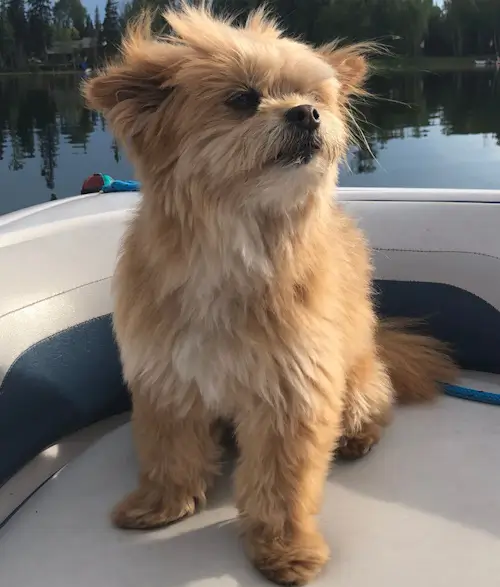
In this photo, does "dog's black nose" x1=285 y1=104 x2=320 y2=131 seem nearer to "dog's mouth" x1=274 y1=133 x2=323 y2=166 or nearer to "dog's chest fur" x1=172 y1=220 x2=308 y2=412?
"dog's mouth" x1=274 y1=133 x2=323 y2=166

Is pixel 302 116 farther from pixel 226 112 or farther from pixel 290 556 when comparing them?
pixel 290 556

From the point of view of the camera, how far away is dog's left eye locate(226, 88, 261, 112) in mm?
1321

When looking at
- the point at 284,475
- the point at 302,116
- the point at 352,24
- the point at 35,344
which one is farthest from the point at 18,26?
the point at 284,475

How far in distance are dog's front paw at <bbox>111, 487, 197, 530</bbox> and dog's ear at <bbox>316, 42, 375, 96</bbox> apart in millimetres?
1003

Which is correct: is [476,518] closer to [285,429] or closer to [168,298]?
[285,429]

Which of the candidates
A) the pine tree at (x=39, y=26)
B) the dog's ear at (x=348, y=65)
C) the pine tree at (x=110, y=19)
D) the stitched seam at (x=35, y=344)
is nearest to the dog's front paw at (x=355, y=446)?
the stitched seam at (x=35, y=344)

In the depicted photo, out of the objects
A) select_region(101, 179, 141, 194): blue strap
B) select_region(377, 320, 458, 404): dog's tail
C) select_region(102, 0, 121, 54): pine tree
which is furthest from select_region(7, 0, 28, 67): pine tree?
select_region(377, 320, 458, 404): dog's tail

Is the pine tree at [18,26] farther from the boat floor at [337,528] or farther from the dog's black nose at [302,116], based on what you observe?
the dog's black nose at [302,116]

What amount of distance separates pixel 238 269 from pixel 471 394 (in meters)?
0.98

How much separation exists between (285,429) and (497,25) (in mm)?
4679

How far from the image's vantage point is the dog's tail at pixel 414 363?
6.66 ft

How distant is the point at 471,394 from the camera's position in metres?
2.04

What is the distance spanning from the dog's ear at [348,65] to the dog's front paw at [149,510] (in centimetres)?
100

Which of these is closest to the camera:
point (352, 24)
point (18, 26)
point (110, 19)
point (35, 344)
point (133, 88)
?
point (133, 88)
